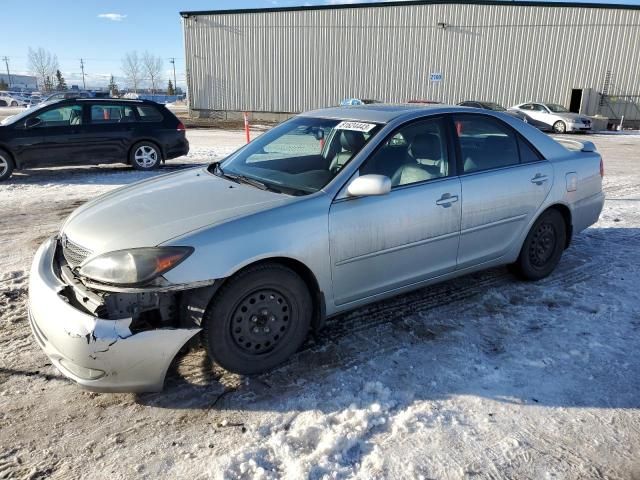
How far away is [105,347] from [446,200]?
97.8 inches

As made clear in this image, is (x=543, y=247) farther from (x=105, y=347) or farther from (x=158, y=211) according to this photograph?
(x=105, y=347)

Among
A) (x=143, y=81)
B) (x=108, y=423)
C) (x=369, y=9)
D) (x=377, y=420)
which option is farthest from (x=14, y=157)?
(x=143, y=81)

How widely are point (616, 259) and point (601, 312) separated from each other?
155 cm

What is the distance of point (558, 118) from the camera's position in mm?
23297

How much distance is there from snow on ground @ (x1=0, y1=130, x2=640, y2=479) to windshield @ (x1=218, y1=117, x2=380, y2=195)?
3.71ft

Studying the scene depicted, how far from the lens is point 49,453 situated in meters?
2.52

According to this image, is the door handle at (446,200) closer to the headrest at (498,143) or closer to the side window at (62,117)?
the headrest at (498,143)

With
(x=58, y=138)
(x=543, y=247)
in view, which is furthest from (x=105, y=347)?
(x=58, y=138)

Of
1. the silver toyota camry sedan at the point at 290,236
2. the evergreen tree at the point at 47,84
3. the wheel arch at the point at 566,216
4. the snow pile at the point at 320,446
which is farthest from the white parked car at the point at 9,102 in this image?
the snow pile at the point at 320,446

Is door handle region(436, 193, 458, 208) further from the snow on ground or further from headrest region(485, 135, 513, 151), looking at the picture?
the snow on ground

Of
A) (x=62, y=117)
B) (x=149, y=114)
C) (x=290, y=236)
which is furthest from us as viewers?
(x=149, y=114)

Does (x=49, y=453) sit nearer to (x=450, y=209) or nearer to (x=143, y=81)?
(x=450, y=209)

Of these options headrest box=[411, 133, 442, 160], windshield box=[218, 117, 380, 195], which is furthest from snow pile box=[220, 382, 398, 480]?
headrest box=[411, 133, 442, 160]

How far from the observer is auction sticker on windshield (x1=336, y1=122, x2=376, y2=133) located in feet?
12.1
